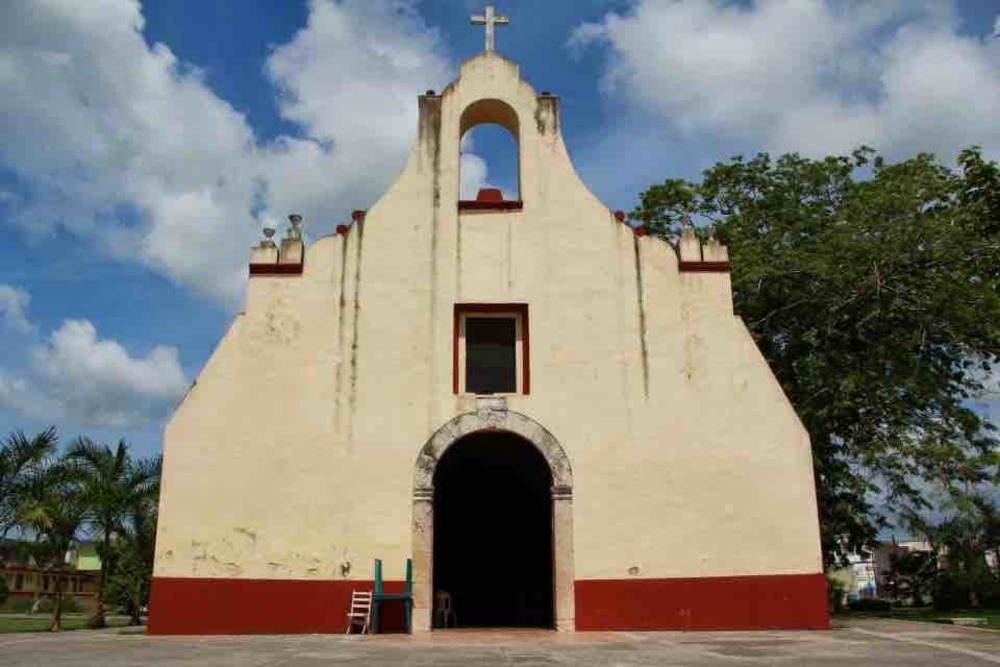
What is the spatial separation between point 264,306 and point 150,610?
4.69 meters

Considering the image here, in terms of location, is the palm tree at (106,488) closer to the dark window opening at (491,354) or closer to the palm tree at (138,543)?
the palm tree at (138,543)

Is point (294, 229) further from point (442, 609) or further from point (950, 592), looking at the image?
point (950, 592)

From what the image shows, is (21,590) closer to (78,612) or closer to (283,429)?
(78,612)

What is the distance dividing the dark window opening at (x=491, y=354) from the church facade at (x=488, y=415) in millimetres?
38

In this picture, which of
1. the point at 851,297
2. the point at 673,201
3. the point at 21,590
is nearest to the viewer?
the point at 851,297

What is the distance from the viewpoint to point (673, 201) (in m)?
21.6

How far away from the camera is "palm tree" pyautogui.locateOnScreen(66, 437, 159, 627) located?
54.4 feet

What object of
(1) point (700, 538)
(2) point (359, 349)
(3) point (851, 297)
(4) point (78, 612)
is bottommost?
(4) point (78, 612)

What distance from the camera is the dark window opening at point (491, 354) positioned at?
44.9 ft

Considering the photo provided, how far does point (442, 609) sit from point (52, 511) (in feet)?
25.5

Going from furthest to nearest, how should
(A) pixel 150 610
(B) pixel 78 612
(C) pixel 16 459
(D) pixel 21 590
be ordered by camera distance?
1. (D) pixel 21 590
2. (B) pixel 78 612
3. (C) pixel 16 459
4. (A) pixel 150 610

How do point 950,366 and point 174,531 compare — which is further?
point 950,366

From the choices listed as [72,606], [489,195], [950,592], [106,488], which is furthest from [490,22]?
[72,606]

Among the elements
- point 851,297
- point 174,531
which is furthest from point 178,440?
point 851,297
